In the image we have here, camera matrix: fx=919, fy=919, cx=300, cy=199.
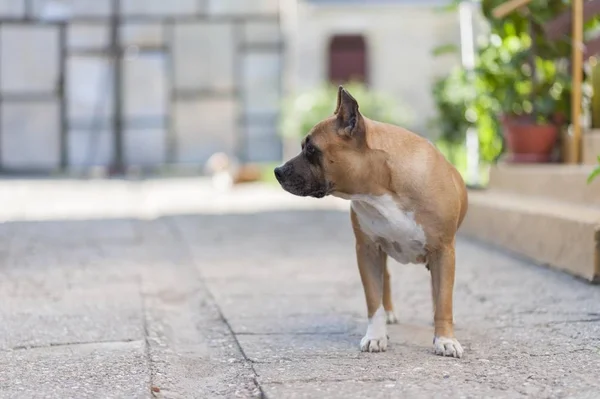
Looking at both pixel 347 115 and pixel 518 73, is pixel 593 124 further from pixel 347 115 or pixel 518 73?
pixel 347 115

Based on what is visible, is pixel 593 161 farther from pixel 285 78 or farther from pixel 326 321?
pixel 285 78

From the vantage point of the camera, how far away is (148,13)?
634 inches

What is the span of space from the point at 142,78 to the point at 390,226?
44.4 ft

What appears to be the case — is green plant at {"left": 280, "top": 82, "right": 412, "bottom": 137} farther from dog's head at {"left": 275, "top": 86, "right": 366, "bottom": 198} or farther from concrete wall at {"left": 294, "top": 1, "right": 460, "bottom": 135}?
dog's head at {"left": 275, "top": 86, "right": 366, "bottom": 198}

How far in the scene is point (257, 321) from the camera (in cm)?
384

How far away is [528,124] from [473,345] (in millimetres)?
3589

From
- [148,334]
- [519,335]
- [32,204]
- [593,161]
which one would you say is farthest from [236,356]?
[32,204]

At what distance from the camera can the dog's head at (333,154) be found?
3.10 m

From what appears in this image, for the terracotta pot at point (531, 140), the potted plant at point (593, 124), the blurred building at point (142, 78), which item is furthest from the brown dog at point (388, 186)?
the blurred building at point (142, 78)

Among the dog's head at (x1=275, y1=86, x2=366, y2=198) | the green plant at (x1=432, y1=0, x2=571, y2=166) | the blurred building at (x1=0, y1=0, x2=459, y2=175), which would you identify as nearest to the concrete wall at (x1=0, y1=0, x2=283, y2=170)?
the blurred building at (x1=0, y1=0, x2=459, y2=175)

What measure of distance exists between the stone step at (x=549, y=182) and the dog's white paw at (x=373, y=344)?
8.00 feet

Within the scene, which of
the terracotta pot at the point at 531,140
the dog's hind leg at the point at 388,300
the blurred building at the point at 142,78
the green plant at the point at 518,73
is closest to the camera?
the dog's hind leg at the point at 388,300

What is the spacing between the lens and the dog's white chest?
10.4 ft

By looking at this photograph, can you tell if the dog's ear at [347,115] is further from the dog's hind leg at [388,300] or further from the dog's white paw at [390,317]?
the dog's white paw at [390,317]
